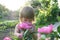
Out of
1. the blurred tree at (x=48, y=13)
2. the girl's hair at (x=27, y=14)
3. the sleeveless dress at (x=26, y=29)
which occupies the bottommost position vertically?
the blurred tree at (x=48, y=13)

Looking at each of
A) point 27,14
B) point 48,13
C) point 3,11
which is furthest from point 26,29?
point 3,11

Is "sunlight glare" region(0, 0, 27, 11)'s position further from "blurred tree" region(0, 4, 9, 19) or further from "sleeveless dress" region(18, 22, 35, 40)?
"sleeveless dress" region(18, 22, 35, 40)

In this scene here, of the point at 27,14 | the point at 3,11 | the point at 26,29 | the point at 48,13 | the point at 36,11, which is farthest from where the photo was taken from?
the point at 3,11

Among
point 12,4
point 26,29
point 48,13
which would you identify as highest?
point 26,29

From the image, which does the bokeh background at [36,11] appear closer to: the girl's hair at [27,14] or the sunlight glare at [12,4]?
the sunlight glare at [12,4]

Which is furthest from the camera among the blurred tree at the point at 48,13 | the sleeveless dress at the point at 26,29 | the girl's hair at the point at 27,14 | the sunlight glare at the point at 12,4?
the sunlight glare at the point at 12,4

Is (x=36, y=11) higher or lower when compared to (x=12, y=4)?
lower

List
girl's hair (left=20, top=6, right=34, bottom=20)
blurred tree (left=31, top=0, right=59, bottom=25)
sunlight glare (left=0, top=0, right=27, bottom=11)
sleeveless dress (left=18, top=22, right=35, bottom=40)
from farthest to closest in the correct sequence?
sunlight glare (left=0, top=0, right=27, bottom=11) → blurred tree (left=31, top=0, right=59, bottom=25) → girl's hair (left=20, top=6, right=34, bottom=20) → sleeveless dress (left=18, top=22, right=35, bottom=40)

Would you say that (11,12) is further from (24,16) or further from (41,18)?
(24,16)

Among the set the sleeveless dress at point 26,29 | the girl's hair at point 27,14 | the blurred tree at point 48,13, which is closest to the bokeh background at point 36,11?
the blurred tree at point 48,13

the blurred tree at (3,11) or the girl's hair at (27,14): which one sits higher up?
the girl's hair at (27,14)

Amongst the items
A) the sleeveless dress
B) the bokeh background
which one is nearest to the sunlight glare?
the bokeh background

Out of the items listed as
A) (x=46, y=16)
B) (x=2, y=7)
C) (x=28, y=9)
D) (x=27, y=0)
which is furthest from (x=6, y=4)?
(x=28, y=9)

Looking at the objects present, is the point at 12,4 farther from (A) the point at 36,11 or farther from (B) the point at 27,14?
(B) the point at 27,14
